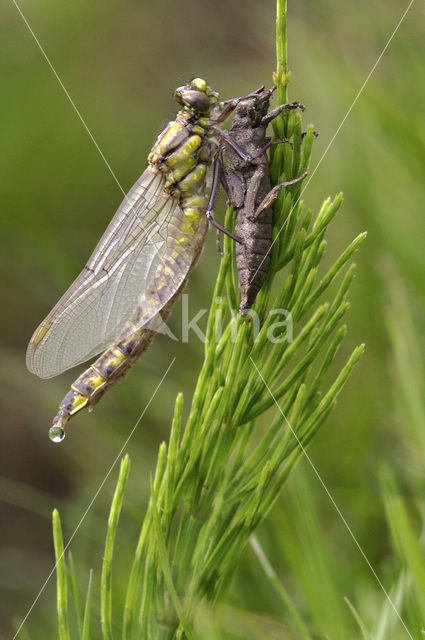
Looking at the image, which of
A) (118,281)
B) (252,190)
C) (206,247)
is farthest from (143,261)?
(252,190)

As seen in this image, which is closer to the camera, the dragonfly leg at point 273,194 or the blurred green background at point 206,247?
the dragonfly leg at point 273,194

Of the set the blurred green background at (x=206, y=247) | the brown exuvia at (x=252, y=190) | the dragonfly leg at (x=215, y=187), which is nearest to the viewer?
the brown exuvia at (x=252, y=190)

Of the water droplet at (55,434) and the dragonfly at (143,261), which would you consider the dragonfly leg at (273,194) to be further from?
the water droplet at (55,434)

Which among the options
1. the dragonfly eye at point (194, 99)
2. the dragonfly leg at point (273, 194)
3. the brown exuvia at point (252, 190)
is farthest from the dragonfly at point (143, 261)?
the dragonfly leg at point (273, 194)

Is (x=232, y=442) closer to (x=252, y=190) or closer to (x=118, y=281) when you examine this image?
(x=252, y=190)

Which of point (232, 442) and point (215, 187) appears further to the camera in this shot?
point (215, 187)

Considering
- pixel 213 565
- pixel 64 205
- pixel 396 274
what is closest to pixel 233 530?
pixel 213 565

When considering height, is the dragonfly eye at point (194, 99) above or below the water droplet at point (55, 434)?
above

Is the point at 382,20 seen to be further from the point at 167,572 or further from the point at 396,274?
the point at 167,572

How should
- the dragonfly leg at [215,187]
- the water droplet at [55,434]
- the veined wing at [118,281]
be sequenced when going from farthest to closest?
the veined wing at [118,281] < the dragonfly leg at [215,187] < the water droplet at [55,434]
